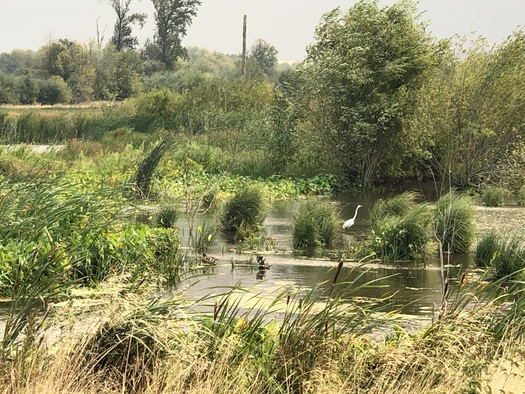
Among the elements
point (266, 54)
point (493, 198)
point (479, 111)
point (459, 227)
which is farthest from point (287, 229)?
point (266, 54)

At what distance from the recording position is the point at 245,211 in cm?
1350

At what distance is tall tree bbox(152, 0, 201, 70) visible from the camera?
68.8 metres

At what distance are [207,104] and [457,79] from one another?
10.9 m

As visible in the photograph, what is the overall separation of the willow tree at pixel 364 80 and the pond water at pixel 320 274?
9.61 meters

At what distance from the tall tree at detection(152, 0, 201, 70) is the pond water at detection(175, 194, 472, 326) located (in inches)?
2272

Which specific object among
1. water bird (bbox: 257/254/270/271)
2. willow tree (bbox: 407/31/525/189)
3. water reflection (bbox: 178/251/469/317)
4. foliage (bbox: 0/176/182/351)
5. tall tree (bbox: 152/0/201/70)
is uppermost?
tall tree (bbox: 152/0/201/70)

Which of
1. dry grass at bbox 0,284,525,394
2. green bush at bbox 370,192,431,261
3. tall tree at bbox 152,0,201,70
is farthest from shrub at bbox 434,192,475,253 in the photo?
tall tree at bbox 152,0,201,70

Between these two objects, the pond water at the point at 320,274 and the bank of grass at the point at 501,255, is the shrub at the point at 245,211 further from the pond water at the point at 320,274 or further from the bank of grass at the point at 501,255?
the bank of grass at the point at 501,255

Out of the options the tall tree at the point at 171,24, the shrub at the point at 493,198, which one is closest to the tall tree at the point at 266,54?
the tall tree at the point at 171,24

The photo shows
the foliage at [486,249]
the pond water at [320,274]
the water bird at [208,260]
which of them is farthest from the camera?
the foliage at [486,249]

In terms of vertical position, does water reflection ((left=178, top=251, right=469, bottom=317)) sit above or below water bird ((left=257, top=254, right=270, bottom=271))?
below

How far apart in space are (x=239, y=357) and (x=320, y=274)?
5.39 metres

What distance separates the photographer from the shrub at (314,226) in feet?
40.4

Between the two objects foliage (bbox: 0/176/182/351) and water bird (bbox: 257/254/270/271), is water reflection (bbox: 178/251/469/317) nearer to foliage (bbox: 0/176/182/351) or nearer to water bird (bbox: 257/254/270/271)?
water bird (bbox: 257/254/270/271)
